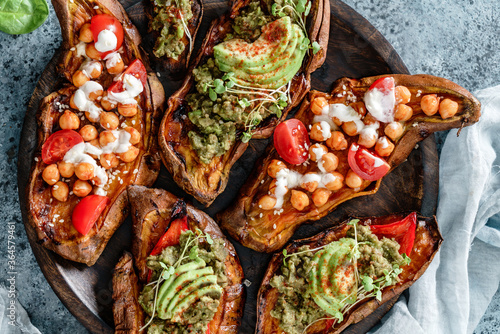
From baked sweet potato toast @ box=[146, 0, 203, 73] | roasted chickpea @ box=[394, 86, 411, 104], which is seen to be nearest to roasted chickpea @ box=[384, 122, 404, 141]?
roasted chickpea @ box=[394, 86, 411, 104]

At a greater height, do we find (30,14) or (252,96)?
(30,14)

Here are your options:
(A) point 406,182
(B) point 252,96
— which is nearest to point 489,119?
(A) point 406,182

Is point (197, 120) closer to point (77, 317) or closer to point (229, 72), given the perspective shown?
point (229, 72)

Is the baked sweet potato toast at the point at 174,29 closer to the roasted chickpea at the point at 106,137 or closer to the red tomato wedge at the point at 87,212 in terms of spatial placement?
the roasted chickpea at the point at 106,137

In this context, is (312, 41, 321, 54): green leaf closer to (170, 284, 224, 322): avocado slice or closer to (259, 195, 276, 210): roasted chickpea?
(259, 195, 276, 210): roasted chickpea

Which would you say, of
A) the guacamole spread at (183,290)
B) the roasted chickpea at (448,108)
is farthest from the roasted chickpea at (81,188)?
the roasted chickpea at (448,108)

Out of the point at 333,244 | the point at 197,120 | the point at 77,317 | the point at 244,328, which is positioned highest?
the point at 197,120
